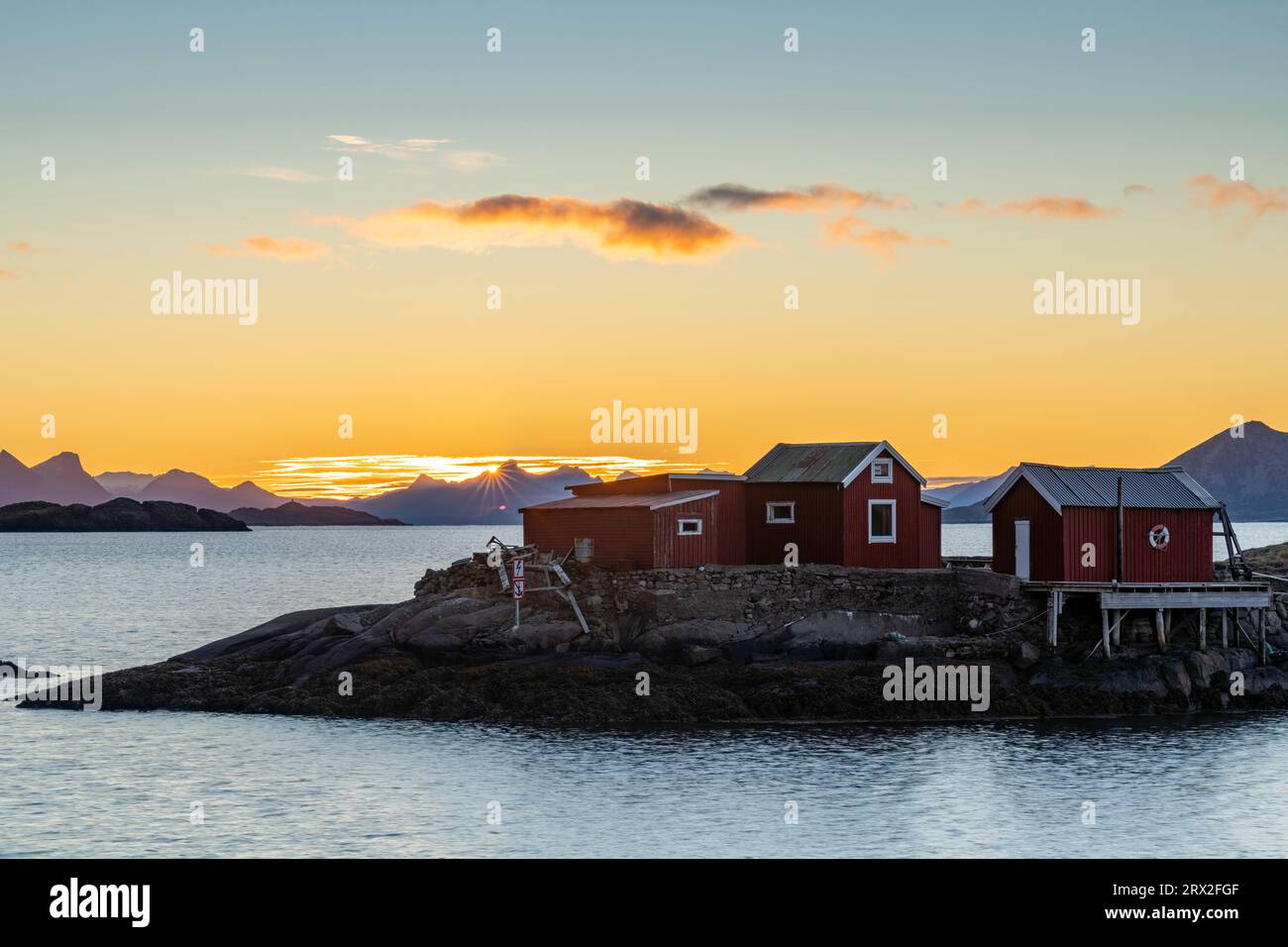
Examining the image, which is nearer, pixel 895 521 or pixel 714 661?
pixel 714 661

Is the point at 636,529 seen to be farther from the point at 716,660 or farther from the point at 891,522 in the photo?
the point at 891,522

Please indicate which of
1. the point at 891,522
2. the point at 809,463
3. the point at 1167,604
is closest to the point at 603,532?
the point at 809,463

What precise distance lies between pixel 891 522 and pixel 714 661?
10.9 m

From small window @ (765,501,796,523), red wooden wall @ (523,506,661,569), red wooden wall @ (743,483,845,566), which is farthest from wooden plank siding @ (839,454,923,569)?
red wooden wall @ (523,506,661,569)

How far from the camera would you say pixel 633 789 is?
30641 millimetres

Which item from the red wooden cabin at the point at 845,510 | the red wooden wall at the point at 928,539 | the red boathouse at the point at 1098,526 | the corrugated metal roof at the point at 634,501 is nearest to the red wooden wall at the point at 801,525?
the red wooden cabin at the point at 845,510

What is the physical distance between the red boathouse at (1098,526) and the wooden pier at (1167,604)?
1.16 m

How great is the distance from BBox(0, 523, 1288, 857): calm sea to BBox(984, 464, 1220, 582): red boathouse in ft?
23.6

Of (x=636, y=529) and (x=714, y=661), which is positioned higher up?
(x=636, y=529)

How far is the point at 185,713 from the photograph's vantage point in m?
43.0

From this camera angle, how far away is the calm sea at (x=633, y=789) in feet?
88.1
